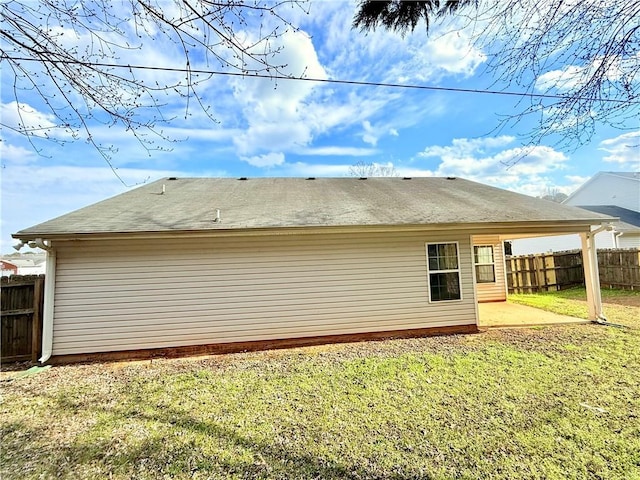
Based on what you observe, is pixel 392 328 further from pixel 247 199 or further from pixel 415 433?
pixel 247 199

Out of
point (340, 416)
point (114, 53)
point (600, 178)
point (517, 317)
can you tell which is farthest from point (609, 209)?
point (114, 53)

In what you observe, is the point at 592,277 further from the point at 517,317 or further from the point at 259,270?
the point at 259,270

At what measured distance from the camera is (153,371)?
5.54 m

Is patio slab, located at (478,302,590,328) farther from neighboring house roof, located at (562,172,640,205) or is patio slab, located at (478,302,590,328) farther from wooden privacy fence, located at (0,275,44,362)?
neighboring house roof, located at (562,172,640,205)

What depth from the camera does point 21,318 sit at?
6289 mm

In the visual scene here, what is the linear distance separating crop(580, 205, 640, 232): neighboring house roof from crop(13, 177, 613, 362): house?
428 inches

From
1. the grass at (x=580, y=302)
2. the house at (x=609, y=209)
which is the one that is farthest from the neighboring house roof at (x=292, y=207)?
the house at (x=609, y=209)

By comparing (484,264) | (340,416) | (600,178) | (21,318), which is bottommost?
(340,416)

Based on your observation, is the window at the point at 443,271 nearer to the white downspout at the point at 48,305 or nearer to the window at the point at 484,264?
the window at the point at 484,264

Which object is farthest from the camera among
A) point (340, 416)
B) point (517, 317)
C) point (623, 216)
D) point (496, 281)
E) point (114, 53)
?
point (623, 216)

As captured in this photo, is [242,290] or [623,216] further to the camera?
[623,216]

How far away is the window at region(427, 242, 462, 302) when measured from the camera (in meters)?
7.50

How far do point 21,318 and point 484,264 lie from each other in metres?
12.8

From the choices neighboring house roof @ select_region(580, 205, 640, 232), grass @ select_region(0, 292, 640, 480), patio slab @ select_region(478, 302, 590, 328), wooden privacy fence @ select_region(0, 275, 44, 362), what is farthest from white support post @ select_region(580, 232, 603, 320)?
wooden privacy fence @ select_region(0, 275, 44, 362)
